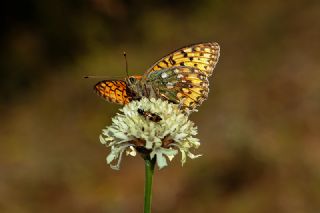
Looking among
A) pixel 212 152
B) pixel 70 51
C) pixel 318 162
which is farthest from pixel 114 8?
pixel 318 162

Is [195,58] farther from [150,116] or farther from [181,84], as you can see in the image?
[150,116]

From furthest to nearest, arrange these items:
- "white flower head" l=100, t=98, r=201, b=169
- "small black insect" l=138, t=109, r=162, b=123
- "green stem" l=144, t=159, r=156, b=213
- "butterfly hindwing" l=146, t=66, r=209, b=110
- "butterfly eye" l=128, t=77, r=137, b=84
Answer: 1. "butterfly hindwing" l=146, t=66, r=209, b=110
2. "butterfly eye" l=128, t=77, r=137, b=84
3. "small black insect" l=138, t=109, r=162, b=123
4. "white flower head" l=100, t=98, r=201, b=169
5. "green stem" l=144, t=159, r=156, b=213

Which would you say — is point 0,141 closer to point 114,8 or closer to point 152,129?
point 114,8

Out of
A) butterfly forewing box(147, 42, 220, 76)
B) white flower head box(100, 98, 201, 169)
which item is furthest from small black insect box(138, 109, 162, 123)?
butterfly forewing box(147, 42, 220, 76)

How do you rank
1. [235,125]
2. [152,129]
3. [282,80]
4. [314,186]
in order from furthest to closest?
[282,80] < [235,125] < [314,186] < [152,129]

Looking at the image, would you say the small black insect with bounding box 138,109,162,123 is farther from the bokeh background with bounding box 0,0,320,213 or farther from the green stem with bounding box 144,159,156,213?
the bokeh background with bounding box 0,0,320,213

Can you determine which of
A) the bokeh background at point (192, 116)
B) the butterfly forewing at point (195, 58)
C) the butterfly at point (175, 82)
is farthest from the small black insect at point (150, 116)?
the bokeh background at point (192, 116)
